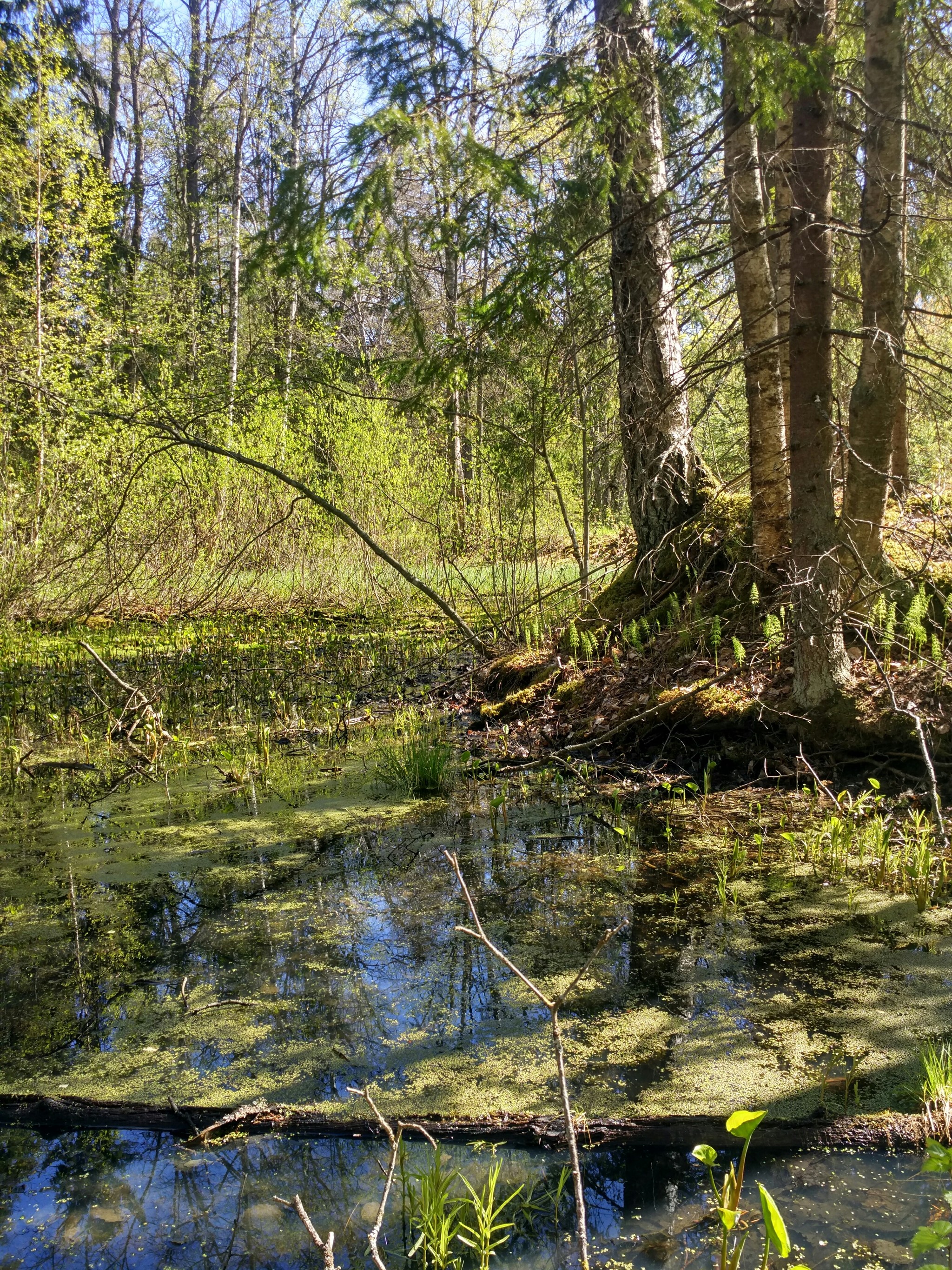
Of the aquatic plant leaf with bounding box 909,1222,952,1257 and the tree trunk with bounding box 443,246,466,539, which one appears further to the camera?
the tree trunk with bounding box 443,246,466,539

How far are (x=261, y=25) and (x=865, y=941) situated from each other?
22.6 m

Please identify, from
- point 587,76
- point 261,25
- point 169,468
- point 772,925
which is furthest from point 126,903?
point 261,25

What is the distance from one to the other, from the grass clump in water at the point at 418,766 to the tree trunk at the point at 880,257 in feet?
7.62

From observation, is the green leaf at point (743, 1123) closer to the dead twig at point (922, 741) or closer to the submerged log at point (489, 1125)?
the submerged log at point (489, 1125)

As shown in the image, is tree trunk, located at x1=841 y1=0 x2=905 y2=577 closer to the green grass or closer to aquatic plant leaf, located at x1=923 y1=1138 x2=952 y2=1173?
the green grass

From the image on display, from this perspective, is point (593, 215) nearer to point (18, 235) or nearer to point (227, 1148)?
point (227, 1148)

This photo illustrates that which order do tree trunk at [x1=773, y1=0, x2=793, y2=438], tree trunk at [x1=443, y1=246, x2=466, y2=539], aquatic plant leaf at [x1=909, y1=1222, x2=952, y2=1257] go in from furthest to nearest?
tree trunk at [x1=443, y1=246, x2=466, y2=539]
tree trunk at [x1=773, y1=0, x2=793, y2=438]
aquatic plant leaf at [x1=909, y1=1222, x2=952, y2=1257]

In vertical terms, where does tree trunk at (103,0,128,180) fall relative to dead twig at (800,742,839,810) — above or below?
above

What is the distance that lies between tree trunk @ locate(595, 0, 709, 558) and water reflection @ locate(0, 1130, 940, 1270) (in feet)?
12.0

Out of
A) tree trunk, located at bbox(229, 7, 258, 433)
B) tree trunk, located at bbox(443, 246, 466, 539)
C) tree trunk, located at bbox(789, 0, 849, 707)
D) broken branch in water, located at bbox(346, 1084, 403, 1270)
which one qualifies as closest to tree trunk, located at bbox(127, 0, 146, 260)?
tree trunk, located at bbox(229, 7, 258, 433)

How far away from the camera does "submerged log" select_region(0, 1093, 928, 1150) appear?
1.97 m

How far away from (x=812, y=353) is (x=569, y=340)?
181 centimetres

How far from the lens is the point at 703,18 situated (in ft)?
12.4

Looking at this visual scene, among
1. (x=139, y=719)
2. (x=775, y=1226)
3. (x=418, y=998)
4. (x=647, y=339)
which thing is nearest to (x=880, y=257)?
(x=647, y=339)
